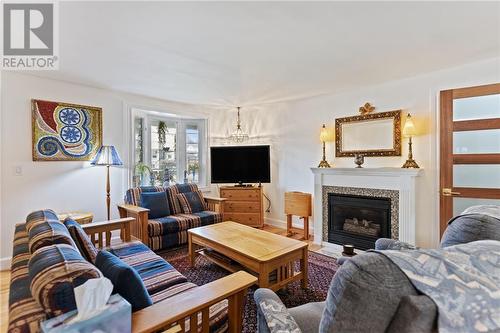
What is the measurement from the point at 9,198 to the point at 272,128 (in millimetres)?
3831

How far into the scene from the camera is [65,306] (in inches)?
32.3

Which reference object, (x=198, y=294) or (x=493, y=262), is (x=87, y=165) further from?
(x=493, y=262)

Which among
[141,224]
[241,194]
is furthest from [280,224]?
[141,224]

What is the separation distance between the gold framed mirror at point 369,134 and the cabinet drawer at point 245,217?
5.74 ft

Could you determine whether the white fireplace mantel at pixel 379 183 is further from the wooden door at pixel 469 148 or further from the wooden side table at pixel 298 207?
the wooden door at pixel 469 148

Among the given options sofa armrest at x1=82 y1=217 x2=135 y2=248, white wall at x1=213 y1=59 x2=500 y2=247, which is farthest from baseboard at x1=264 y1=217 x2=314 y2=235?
sofa armrest at x1=82 y1=217 x2=135 y2=248

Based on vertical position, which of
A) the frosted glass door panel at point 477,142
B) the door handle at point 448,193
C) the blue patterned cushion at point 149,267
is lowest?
the blue patterned cushion at point 149,267

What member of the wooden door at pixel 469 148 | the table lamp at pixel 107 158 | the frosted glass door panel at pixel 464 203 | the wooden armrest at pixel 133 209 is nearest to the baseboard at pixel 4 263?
the table lamp at pixel 107 158

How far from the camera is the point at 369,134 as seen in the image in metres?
3.43

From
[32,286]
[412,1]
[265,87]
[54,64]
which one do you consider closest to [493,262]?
[32,286]

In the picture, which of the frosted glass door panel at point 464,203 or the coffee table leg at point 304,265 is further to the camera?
the frosted glass door panel at point 464,203

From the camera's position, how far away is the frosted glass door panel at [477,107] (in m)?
2.57

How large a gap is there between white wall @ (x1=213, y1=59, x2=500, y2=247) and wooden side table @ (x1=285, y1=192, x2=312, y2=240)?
1.01ft

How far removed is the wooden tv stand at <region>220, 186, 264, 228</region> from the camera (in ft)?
14.4
